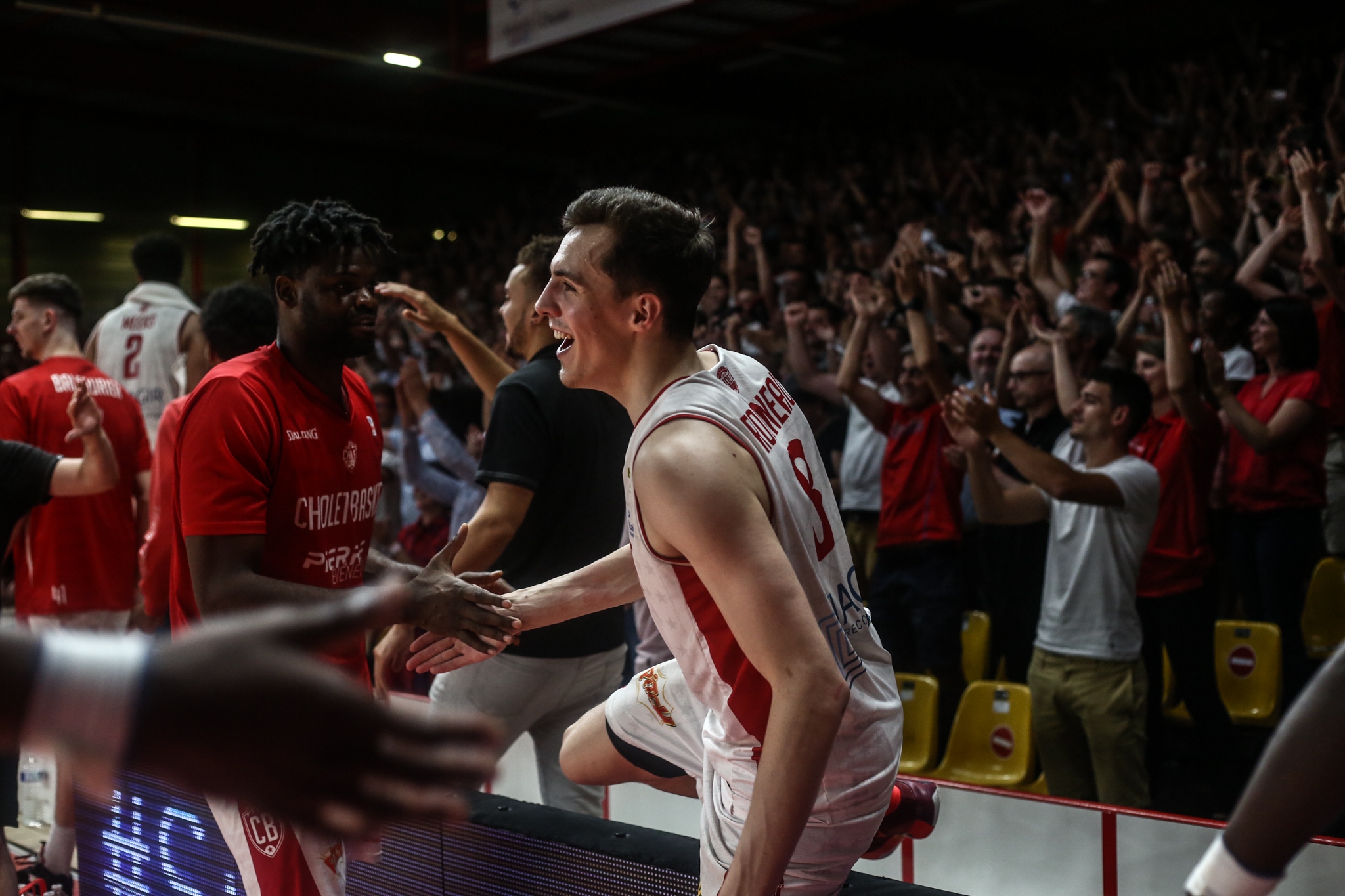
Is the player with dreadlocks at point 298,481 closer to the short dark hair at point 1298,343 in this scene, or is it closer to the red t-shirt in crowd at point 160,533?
the red t-shirt in crowd at point 160,533

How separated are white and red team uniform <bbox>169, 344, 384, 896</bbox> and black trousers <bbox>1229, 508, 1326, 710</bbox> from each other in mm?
4178

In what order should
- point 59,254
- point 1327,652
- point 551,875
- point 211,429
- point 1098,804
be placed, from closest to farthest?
point 211,429 < point 551,875 < point 1098,804 < point 1327,652 < point 59,254

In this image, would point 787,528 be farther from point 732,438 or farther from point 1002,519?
point 1002,519

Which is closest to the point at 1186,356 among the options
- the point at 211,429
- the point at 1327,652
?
the point at 1327,652

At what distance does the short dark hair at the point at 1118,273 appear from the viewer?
6.76 meters

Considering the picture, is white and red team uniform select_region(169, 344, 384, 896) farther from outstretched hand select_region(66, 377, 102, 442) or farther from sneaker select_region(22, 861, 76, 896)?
sneaker select_region(22, 861, 76, 896)

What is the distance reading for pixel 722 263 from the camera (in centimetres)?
1159

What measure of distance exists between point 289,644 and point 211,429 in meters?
1.60

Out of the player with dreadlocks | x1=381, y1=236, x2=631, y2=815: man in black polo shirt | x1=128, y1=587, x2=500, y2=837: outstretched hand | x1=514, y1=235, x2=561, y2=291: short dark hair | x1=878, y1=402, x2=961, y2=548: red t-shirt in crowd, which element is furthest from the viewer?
x1=878, y1=402, x2=961, y2=548: red t-shirt in crowd

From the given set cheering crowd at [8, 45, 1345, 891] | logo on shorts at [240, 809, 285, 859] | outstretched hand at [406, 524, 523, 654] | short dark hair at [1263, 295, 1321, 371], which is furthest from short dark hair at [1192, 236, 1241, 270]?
logo on shorts at [240, 809, 285, 859]

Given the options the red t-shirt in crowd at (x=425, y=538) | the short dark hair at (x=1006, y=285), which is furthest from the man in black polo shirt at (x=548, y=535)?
the short dark hair at (x=1006, y=285)

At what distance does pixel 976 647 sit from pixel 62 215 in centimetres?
1525

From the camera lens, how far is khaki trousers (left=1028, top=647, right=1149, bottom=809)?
4508 mm

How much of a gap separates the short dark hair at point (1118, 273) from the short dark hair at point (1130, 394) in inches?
87.1
